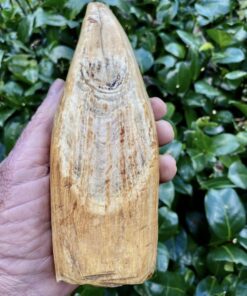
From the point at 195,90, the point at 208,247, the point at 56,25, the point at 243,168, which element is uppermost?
the point at 56,25

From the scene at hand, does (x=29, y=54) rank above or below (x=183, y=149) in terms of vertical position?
above

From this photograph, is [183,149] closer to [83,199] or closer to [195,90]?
[195,90]

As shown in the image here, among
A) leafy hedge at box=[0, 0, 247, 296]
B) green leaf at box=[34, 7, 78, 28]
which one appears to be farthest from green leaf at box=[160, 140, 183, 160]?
green leaf at box=[34, 7, 78, 28]

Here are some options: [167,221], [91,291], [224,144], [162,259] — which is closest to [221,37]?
[224,144]

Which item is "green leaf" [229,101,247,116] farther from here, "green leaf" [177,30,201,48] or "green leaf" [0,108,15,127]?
"green leaf" [0,108,15,127]

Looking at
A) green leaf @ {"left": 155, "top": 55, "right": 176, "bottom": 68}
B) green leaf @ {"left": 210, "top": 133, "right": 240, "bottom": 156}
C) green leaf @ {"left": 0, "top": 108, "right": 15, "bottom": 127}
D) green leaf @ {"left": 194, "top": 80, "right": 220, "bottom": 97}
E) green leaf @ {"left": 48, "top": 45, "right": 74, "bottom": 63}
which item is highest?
green leaf @ {"left": 48, "top": 45, "right": 74, "bottom": 63}

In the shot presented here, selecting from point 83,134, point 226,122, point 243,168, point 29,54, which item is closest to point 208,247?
point 243,168
